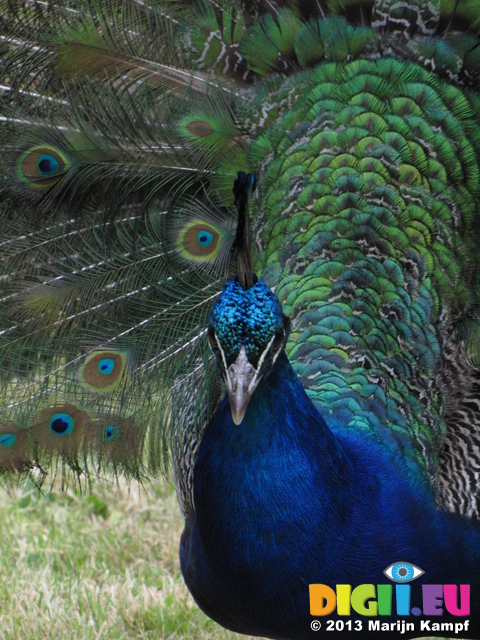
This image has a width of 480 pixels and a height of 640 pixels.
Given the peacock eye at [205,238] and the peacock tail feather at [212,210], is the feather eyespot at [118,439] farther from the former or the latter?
the peacock eye at [205,238]

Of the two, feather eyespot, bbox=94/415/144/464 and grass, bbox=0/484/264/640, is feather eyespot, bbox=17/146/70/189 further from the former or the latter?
grass, bbox=0/484/264/640

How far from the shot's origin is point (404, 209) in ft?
7.15

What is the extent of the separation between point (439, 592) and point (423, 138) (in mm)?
1098

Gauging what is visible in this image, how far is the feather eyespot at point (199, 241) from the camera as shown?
2393 millimetres

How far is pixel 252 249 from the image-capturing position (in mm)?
2156

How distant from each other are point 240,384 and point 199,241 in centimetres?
87

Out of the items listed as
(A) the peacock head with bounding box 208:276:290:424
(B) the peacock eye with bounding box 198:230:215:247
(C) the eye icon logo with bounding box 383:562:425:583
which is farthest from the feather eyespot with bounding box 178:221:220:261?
(C) the eye icon logo with bounding box 383:562:425:583

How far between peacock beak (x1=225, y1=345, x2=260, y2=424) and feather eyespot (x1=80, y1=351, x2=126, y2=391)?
0.85 m

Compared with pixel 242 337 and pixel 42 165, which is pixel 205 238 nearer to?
pixel 42 165

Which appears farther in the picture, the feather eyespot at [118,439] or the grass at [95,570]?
the grass at [95,570]

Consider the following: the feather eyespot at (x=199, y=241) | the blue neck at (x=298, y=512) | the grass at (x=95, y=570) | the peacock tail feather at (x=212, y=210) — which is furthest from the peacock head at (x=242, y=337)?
the grass at (x=95, y=570)

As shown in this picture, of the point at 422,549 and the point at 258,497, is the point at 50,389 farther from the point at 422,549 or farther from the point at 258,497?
the point at 422,549

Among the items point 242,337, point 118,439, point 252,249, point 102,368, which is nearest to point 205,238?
point 252,249

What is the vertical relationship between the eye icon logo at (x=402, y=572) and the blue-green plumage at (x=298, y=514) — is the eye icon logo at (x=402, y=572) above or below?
below
